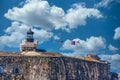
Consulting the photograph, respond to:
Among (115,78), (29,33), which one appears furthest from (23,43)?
(115,78)

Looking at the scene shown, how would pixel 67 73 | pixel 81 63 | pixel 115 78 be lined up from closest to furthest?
pixel 67 73 → pixel 81 63 → pixel 115 78

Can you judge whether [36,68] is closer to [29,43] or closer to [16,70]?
[16,70]

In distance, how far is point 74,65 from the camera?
93.2 metres

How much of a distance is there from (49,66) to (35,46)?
52.9 feet

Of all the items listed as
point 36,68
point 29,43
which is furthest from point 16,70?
point 29,43

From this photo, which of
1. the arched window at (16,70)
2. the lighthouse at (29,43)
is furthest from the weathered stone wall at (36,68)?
the lighthouse at (29,43)

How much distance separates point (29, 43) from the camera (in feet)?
332

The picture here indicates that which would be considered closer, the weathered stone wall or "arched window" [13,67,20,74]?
the weathered stone wall

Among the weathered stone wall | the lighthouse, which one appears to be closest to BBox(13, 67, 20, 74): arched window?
the weathered stone wall

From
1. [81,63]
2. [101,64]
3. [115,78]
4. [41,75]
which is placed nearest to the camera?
[41,75]

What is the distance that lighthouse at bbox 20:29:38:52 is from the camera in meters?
100

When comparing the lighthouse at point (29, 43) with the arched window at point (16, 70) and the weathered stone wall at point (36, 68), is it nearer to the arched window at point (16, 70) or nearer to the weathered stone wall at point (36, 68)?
the weathered stone wall at point (36, 68)

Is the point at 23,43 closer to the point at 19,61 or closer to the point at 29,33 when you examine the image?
the point at 29,33

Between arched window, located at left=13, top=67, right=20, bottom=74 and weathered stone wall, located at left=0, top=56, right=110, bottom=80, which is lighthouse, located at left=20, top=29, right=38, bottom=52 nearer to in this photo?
weathered stone wall, located at left=0, top=56, right=110, bottom=80
